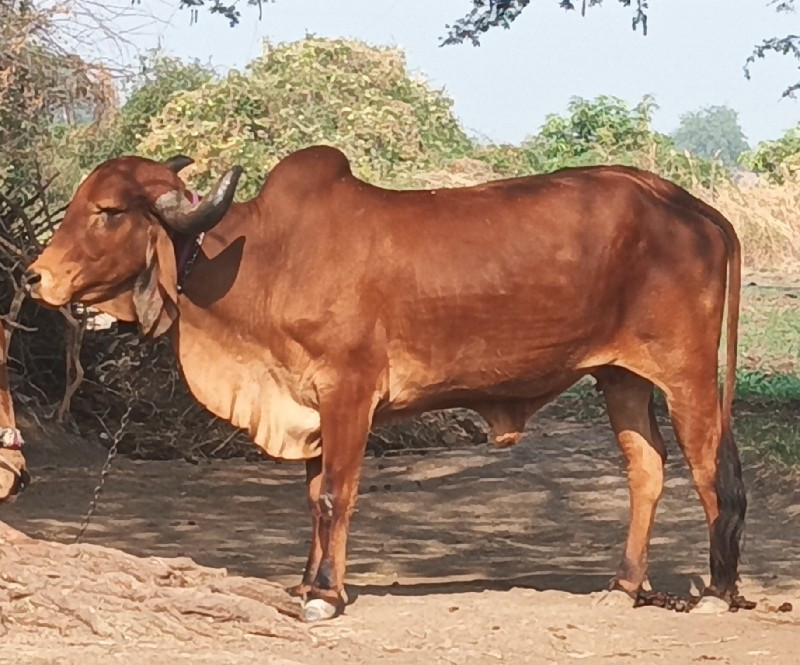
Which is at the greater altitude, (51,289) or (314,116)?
(314,116)

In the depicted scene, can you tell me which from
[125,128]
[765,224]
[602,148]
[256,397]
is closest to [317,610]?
[256,397]

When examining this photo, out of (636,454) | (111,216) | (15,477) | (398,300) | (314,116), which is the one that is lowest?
(15,477)

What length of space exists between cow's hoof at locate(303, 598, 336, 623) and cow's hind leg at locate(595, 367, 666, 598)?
1.23 metres

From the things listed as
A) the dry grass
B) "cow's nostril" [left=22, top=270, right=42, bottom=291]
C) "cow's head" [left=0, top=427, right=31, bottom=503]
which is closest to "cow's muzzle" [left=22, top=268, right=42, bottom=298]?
"cow's nostril" [left=22, top=270, right=42, bottom=291]

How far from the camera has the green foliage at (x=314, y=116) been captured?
21.8 metres

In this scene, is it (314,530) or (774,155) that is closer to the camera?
(314,530)

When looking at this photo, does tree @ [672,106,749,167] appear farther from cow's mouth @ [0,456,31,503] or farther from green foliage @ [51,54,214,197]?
cow's mouth @ [0,456,31,503]

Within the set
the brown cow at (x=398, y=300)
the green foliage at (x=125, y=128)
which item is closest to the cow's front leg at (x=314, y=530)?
the brown cow at (x=398, y=300)

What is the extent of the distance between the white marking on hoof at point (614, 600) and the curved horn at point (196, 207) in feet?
6.64

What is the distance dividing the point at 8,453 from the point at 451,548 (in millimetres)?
3443

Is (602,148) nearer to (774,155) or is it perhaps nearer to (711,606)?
(774,155)

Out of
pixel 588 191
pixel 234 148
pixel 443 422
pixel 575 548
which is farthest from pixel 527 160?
pixel 588 191

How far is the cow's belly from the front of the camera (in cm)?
609

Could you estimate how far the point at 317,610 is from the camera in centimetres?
588
